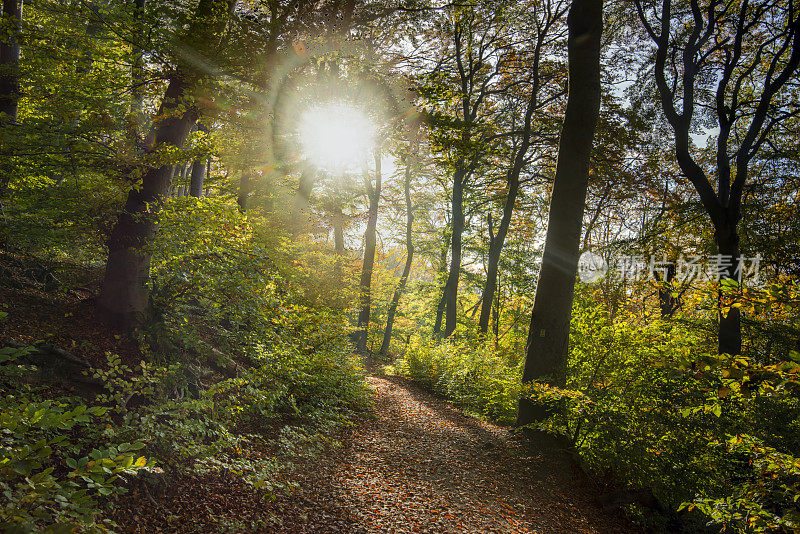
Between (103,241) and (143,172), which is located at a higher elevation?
(143,172)

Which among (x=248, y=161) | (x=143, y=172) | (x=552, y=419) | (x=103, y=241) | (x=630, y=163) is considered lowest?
(x=552, y=419)

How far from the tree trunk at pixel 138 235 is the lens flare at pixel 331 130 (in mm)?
3809

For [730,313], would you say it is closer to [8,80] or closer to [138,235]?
[138,235]

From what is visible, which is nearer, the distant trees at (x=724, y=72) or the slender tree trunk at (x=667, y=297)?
the distant trees at (x=724, y=72)

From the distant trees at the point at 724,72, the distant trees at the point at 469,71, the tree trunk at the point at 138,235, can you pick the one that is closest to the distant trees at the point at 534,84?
the distant trees at the point at 469,71

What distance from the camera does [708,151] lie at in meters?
14.3

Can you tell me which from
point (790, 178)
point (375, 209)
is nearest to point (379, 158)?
point (375, 209)

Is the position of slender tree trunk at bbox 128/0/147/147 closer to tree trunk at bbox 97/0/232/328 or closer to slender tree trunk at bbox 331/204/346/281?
tree trunk at bbox 97/0/232/328

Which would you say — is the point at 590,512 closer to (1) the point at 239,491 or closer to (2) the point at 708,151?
(1) the point at 239,491

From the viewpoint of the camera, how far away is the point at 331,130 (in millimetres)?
11258

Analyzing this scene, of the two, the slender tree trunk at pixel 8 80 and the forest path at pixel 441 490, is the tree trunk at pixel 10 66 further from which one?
the forest path at pixel 441 490

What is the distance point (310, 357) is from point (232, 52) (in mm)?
5081

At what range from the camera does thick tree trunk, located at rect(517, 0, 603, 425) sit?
5902 mm

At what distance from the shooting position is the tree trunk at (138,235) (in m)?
5.89
